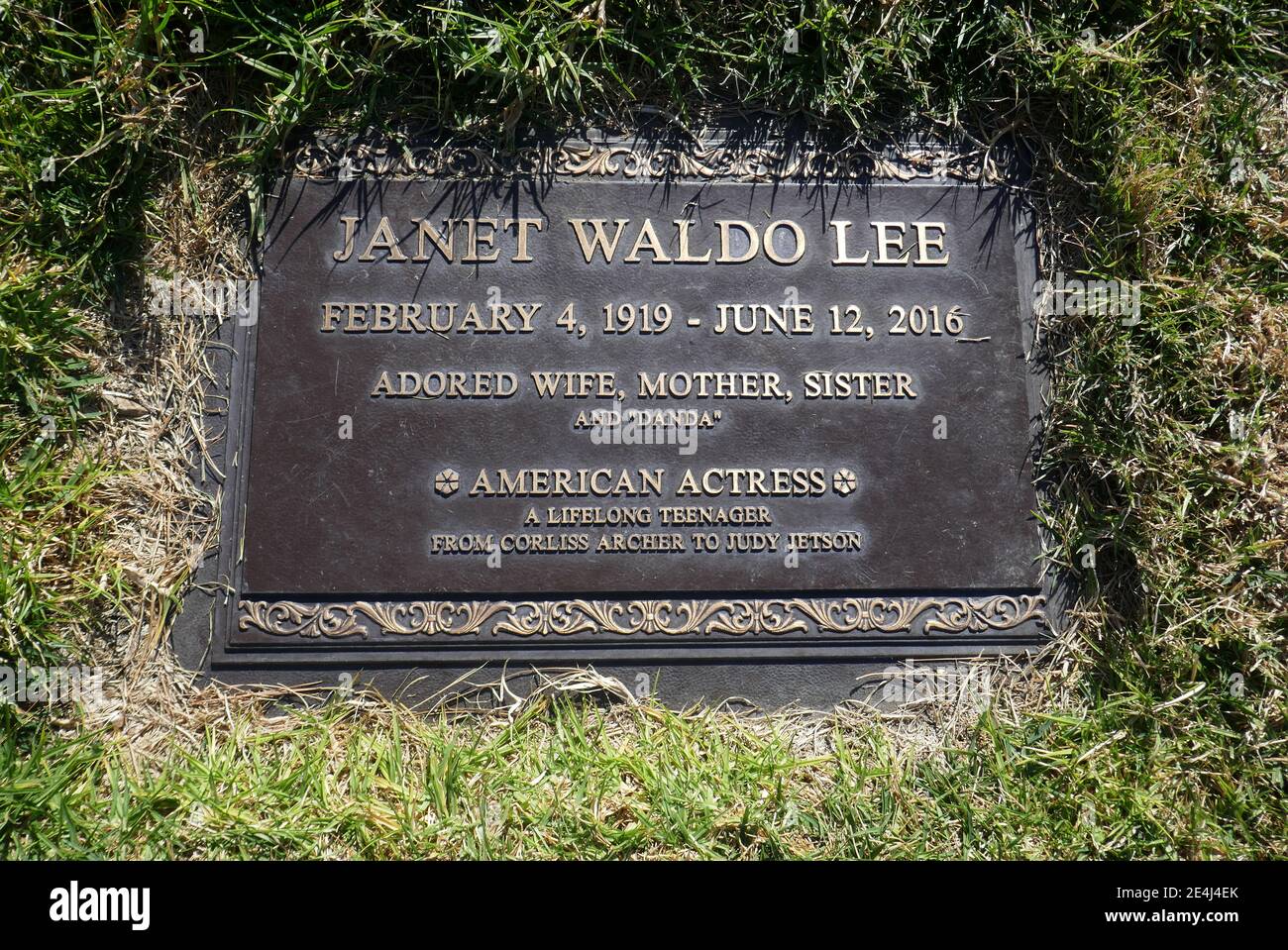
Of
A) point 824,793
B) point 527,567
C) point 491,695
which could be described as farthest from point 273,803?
point 824,793

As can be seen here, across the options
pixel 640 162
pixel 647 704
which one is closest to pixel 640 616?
pixel 647 704

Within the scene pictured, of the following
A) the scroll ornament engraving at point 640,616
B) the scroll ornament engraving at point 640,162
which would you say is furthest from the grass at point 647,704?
the scroll ornament engraving at point 640,616

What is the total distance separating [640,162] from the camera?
2.74m

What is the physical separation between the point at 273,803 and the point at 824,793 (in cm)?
172

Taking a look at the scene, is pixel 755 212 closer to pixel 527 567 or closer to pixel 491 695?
pixel 527 567

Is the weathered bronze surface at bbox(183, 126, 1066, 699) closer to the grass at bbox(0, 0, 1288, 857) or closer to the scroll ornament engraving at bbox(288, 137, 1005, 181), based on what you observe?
the scroll ornament engraving at bbox(288, 137, 1005, 181)

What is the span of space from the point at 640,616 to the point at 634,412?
70 centimetres

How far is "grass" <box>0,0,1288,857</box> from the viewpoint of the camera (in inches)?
91.5

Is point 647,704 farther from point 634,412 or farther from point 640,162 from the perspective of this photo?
point 640,162

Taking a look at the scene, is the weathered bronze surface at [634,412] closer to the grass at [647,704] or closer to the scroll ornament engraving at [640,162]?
the scroll ornament engraving at [640,162]

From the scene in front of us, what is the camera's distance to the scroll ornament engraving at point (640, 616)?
8.19 feet

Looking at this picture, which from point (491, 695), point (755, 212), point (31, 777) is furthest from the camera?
point (755, 212)

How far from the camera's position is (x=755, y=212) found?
107 inches

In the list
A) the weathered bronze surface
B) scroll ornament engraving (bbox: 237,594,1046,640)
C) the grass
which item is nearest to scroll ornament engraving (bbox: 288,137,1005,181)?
the weathered bronze surface
